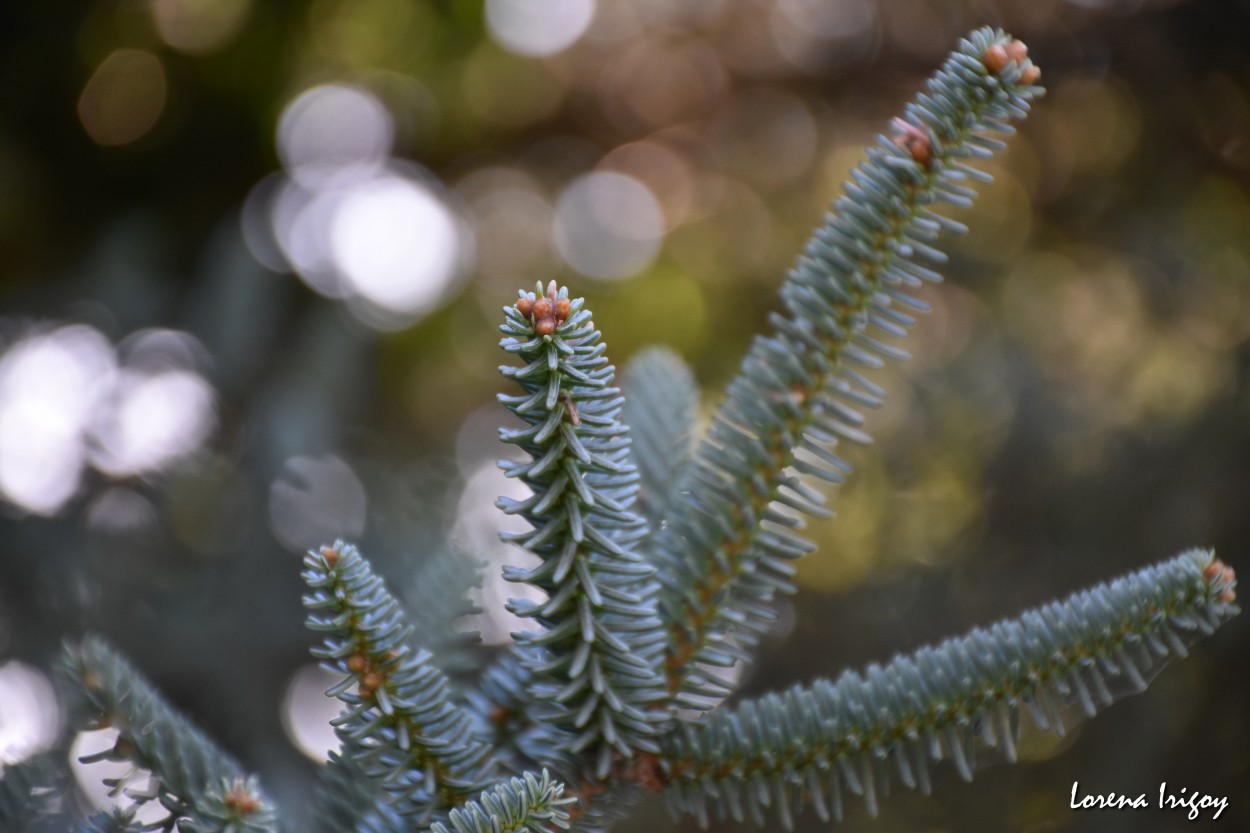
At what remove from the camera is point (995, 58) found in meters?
0.41

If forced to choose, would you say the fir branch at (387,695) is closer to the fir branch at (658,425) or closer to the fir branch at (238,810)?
the fir branch at (238,810)

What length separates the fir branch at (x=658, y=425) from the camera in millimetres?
562

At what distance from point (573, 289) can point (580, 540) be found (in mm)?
1594

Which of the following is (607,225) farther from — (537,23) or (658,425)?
(658,425)

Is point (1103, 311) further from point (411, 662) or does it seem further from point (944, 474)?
point (411, 662)

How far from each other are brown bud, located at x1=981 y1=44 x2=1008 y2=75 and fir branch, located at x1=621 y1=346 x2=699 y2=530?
254 mm

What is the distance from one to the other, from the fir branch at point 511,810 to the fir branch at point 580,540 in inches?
2.3

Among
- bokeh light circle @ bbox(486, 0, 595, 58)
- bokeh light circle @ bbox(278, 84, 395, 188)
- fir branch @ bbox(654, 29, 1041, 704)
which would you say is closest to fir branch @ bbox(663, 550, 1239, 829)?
fir branch @ bbox(654, 29, 1041, 704)

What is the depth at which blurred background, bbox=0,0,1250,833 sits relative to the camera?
2.94ft

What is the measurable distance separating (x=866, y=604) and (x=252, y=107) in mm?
1230

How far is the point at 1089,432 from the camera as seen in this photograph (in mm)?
1049

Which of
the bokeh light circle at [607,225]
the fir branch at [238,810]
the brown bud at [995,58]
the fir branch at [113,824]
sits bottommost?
the fir branch at [113,824]

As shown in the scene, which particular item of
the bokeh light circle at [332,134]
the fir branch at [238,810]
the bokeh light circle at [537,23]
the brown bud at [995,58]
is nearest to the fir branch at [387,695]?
the fir branch at [238,810]

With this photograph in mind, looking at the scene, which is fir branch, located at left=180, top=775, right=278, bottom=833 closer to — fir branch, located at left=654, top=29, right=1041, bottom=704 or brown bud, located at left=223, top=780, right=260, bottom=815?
brown bud, located at left=223, top=780, right=260, bottom=815
